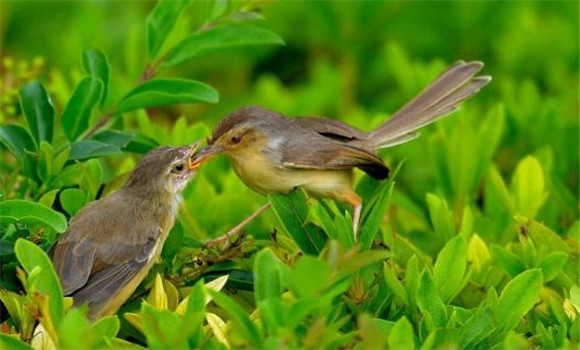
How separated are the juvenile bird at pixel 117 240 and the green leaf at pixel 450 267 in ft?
3.27

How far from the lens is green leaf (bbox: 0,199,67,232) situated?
12.5ft

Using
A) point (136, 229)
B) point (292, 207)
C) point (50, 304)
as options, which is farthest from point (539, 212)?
point (50, 304)

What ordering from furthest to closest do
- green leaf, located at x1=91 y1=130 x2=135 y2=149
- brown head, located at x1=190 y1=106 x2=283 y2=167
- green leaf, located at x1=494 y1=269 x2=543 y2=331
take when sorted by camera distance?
brown head, located at x1=190 y1=106 x2=283 y2=167
green leaf, located at x1=91 y1=130 x2=135 y2=149
green leaf, located at x1=494 y1=269 x2=543 y2=331

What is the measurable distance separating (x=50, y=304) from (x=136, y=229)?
0.75m

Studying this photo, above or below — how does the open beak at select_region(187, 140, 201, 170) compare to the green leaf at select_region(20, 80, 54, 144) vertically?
below

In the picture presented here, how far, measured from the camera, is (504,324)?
146 inches

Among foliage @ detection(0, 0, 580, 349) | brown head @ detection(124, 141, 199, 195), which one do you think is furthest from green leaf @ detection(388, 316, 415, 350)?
brown head @ detection(124, 141, 199, 195)

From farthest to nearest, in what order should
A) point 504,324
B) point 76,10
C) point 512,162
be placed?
point 76,10
point 512,162
point 504,324

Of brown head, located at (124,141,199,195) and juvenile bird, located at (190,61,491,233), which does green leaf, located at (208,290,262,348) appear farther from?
juvenile bird, located at (190,61,491,233)

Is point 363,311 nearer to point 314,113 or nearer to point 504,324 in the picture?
point 504,324

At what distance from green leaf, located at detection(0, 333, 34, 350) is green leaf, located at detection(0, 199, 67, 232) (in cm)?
59

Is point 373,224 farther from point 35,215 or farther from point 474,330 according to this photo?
point 35,215

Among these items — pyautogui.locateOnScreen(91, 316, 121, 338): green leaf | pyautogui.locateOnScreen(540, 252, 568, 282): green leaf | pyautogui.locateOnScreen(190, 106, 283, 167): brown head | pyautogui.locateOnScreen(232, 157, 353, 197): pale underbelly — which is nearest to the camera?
pyautogui.locateOnScreen(91, 316, 121, 338): green leaf

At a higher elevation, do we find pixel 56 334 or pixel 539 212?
pixel 56 334
